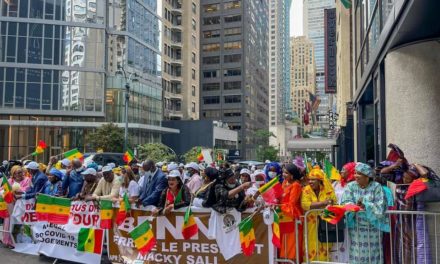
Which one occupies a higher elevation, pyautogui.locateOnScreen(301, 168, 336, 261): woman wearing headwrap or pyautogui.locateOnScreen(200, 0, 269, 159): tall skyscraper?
pyautogui.locateOnScreen(200, 0, 269, 159): tall skyscraper

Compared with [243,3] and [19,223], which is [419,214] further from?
[243,3]

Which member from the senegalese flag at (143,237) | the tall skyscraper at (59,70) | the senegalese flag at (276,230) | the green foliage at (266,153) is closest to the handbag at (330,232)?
the senegalese flag at (276,230)

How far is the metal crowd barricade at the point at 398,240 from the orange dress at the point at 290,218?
189 millimetres

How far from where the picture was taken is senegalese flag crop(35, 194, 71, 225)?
838 centimetres

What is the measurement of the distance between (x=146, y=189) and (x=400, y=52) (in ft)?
18.5

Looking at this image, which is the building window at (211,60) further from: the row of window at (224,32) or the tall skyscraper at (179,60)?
the tall skyscraper at (179,60)

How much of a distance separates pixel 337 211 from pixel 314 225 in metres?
0.68

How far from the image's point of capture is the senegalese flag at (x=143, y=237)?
7.02 meters

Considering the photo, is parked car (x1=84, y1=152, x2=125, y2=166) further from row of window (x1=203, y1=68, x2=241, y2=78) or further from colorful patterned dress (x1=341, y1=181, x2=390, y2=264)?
row of window (x1=203, y1=68, x2=241, y2=78)

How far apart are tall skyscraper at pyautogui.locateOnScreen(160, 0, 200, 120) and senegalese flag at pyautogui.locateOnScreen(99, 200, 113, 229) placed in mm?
66308

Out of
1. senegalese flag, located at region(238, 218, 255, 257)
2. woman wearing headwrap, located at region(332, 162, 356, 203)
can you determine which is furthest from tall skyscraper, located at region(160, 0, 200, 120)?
senegalese flag, located at region(238, 218, 255, 257)

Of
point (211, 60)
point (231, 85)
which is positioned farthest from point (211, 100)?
point (211, 60)

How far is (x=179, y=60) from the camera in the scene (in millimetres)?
78000

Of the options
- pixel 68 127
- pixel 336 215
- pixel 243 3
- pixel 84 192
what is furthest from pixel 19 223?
pixel 243 3
